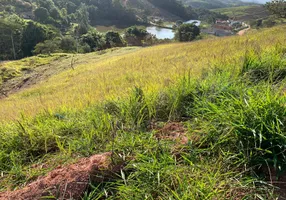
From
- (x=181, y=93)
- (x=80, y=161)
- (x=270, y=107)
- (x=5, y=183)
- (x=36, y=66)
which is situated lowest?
(x=36, y=66)

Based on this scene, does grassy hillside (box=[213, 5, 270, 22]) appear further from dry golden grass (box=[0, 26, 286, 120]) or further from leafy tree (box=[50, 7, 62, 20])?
dry golden grass (box=[0, 26, 286, 120])

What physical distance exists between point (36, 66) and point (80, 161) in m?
23.6

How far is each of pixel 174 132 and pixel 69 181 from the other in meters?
0.98

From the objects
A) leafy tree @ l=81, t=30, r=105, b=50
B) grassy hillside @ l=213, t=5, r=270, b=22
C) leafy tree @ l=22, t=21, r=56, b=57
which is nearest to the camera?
leafy tree @ l=81, t=30, r=105, b=50

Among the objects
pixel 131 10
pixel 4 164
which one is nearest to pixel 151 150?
pixel 4 164

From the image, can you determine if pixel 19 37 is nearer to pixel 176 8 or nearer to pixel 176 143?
pixel 176 143

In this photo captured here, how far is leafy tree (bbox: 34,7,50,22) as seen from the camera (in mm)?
68875

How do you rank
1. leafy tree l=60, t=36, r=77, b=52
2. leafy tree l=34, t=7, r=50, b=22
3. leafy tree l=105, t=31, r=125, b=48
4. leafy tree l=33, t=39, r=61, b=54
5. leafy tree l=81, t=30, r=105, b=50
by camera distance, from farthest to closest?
leafy tree l=34, t=7, r=50, b=22 → leafy tree l=81, t=30, r=105, b=50 → leafy tree l=105, t=31, r=125, b=48 → leafy tree l=60, t=36, r=77, b=52 → leafy tree l=33, t=39, r=61, b=54

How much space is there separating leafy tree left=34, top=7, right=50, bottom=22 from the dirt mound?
75592 mm

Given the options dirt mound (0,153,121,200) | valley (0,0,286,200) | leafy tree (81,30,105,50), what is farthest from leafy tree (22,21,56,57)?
dirt mound (0,153,121,200)

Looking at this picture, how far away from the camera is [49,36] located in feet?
155

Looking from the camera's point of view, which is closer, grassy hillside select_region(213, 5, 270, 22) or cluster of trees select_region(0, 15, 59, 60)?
cluster of trees select_region(0, 15, 59, 60)

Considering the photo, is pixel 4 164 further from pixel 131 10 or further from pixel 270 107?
pixel 131 10

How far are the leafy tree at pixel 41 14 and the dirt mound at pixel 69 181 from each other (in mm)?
75592
